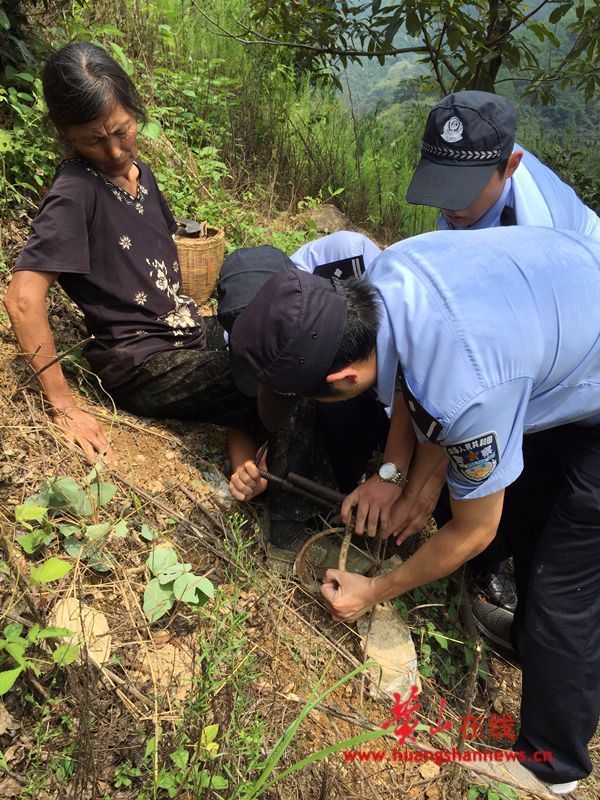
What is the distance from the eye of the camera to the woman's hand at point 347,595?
6.70 feet

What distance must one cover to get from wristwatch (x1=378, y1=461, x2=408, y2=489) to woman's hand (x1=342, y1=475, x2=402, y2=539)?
0.01m

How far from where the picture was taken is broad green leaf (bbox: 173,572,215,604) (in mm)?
1871

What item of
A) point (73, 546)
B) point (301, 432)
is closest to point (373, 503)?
point (301, 432)

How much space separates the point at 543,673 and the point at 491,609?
2.14 ft

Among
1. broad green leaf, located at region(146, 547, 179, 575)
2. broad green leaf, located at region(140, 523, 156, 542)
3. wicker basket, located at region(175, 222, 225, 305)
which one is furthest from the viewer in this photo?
wicker basket, located at region(175, 222, 225, 305)

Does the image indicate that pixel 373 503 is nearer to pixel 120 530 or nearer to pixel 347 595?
pixel 347 595

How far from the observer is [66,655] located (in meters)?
1.51

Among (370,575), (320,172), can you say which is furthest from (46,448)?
(320,172)

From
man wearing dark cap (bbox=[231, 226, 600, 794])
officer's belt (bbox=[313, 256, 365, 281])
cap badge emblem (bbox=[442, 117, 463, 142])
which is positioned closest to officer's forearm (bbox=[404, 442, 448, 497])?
man wearing dark cap (bbox=[231, 226, 600, 794])

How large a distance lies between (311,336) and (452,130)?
4.62 ft

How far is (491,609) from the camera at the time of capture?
269 cm

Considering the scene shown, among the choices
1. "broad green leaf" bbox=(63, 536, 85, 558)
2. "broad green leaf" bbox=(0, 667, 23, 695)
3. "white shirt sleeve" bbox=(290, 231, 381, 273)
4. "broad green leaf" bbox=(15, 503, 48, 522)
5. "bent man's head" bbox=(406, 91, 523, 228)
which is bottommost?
"broad green leaf" bbox=(63, 536, 85, 558)

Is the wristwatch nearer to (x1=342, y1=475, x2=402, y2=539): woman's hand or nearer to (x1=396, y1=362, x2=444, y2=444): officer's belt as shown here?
(x1=342, y1=475, x2=402, y2=539): woman's hand

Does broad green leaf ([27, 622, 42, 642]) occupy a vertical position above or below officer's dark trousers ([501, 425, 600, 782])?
above
